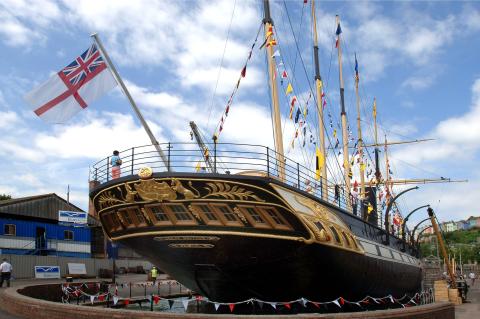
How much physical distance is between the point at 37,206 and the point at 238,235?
25129mm

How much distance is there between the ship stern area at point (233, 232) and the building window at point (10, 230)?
18.4 m

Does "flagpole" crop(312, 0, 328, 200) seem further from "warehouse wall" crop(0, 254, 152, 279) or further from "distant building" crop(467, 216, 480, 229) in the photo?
"distant building" crop(467, 216, 480, 229)

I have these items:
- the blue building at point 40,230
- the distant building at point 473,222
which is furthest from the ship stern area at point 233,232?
the distant building at point 473,222

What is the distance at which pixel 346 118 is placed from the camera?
32188mm

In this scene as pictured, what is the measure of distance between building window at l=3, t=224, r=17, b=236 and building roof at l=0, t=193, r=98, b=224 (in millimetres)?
923

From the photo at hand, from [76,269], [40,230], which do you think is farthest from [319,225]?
[40,230]

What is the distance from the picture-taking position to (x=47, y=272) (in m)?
27.1

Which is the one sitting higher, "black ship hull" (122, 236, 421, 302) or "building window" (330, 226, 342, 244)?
"building window" (330, 226, 342, 244)

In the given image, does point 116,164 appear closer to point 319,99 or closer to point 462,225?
point 319,99

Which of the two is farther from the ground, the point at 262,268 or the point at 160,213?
the point at 160,213

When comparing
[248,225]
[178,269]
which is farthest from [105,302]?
[248,225]

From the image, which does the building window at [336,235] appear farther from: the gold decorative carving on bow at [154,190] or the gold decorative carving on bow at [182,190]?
the gold decorative carving on bow at [154,190]

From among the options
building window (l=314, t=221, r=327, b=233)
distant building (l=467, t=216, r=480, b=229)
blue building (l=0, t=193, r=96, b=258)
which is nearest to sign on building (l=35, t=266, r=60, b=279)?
blue building (l=0, t=193, r=96, b=258)

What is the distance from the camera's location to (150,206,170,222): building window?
12758mm
